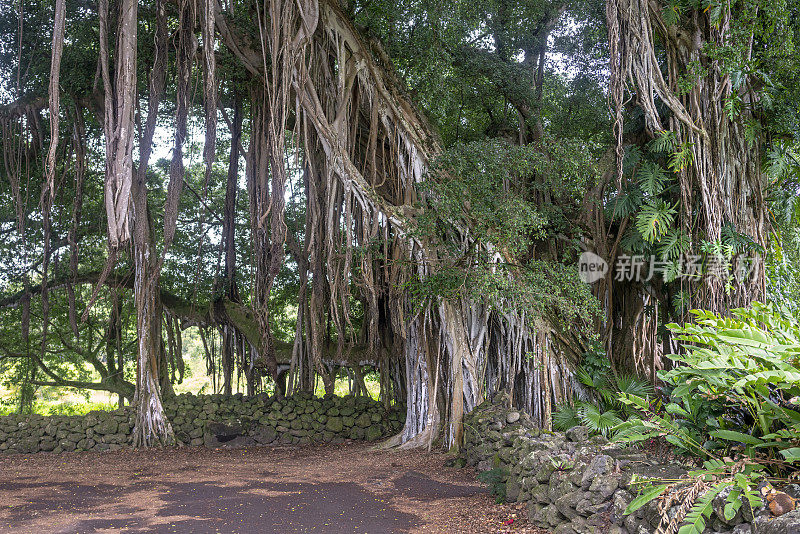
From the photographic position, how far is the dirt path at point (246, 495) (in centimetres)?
370

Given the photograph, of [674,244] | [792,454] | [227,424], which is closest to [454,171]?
Answer: [674,244]

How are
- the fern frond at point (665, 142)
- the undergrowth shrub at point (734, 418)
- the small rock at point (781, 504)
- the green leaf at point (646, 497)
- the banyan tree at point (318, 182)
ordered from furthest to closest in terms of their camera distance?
the fern frond at point (665, 142), the banyan tree at point (318, 182), the green leaf at point (646, 497), the undergrowth shrub at point (734, 418), the small rock at point (781, 504)

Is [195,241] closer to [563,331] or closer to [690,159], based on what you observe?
[563,331]

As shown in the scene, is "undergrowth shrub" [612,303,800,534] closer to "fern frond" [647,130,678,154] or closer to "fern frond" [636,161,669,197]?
"fern frond" [647,130,678,154]

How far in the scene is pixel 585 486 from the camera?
314cm

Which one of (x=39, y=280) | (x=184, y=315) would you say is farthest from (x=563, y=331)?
(x=39, y=280)

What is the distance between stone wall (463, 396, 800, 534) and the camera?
225cm

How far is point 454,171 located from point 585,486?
2.97m

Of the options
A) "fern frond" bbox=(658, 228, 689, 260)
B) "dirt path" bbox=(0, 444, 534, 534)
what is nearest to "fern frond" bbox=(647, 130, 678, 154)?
"fern frond" bbox=(658, 228, 689, 260)

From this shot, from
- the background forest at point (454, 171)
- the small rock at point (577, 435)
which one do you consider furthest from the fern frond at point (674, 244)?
the small rock at point (577, 435)

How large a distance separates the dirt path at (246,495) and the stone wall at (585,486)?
23 cm

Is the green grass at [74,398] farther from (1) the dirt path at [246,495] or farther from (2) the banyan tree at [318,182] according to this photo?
(1) the dirt path at [246,495]

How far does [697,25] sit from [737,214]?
5.75 ft

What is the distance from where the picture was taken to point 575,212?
662cm
